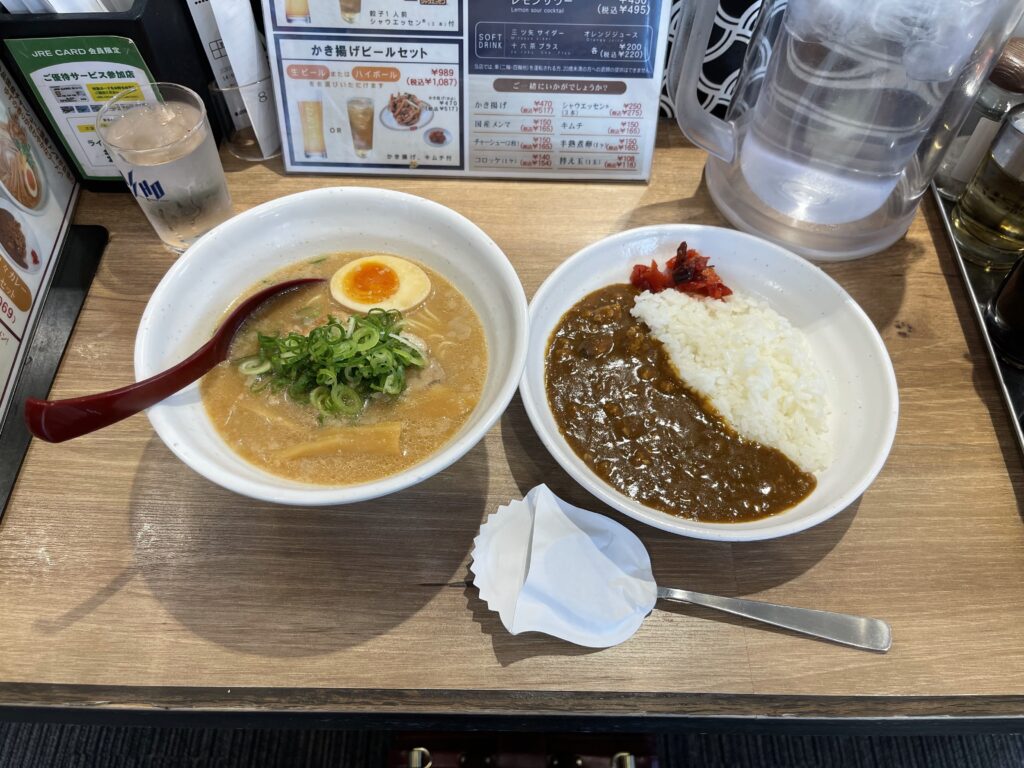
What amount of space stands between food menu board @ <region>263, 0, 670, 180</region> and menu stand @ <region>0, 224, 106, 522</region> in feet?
1.72

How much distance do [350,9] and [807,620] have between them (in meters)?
1.56

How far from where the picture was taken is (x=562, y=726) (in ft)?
3.98

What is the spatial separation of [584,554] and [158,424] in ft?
2.36

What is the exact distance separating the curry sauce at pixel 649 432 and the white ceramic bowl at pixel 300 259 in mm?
245

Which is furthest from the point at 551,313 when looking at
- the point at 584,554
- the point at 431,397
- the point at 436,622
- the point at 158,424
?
the point at 158,424

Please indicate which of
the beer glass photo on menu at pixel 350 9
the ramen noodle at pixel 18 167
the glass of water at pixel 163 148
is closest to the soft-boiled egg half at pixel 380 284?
the glass of water at pixel 163 148

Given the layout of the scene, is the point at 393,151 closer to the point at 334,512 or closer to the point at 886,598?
the point at 334,512

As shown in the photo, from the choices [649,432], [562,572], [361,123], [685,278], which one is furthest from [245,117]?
[562,572]

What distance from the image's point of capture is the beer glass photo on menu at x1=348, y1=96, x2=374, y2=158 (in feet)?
5.68

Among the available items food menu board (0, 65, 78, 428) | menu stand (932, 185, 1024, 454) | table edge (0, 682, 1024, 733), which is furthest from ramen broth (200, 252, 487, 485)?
menu stand (932, 185, 1024, 454)

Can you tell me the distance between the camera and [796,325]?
65.0 inches

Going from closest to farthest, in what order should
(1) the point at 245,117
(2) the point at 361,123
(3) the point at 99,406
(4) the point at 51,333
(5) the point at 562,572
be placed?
1. (3) the point at 99,406
2. (5) the point at 562,572
3. (4) the point at 51,333
4. (2) the point at 361,123
5. (1) the point at 245,117

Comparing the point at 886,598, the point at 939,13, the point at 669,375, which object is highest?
the point at 939,13

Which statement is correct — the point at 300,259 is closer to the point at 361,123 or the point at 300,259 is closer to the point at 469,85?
the point at 361,123
